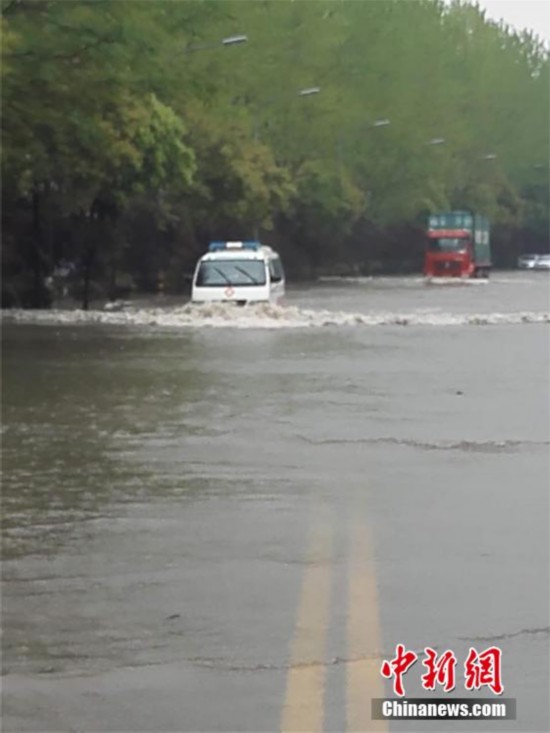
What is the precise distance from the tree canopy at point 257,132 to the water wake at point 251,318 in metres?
3.49

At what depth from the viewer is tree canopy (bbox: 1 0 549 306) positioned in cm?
2656

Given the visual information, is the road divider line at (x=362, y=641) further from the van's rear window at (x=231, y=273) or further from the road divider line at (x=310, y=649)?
the van's rear window at (x=231, y=273)

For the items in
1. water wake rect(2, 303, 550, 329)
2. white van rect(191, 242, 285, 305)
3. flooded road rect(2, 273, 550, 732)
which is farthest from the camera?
white van rect(191, 242, 285, 305)

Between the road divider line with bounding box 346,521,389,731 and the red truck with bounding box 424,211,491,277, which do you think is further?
the red truck with bounding box 424,211,491,277

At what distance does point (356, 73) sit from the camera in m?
76.4

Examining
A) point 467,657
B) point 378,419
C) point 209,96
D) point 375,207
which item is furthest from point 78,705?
point 375,207

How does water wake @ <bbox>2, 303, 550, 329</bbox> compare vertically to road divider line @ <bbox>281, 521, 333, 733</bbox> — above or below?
below

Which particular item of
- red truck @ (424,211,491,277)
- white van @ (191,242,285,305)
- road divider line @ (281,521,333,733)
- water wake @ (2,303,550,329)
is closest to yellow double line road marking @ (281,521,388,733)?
road divider line @ (281,521,333,733)

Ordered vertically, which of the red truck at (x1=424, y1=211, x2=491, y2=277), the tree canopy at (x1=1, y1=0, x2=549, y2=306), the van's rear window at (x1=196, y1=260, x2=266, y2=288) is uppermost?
the tree canopy at (x1=1, y1=0, x2=549, y2=306)

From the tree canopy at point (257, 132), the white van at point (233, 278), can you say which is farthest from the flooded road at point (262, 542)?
the white van at point (233, 278)

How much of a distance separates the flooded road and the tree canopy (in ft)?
19.9

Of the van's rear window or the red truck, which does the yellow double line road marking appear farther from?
the red truck

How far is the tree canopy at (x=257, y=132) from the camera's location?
87.1ft

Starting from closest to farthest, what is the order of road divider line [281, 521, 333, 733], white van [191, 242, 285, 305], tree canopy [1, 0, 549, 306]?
road divider line [281, 521, 333, 733] → tree canopy [1, 0, 549, 306] → white van [191, 242, 285, 305]
